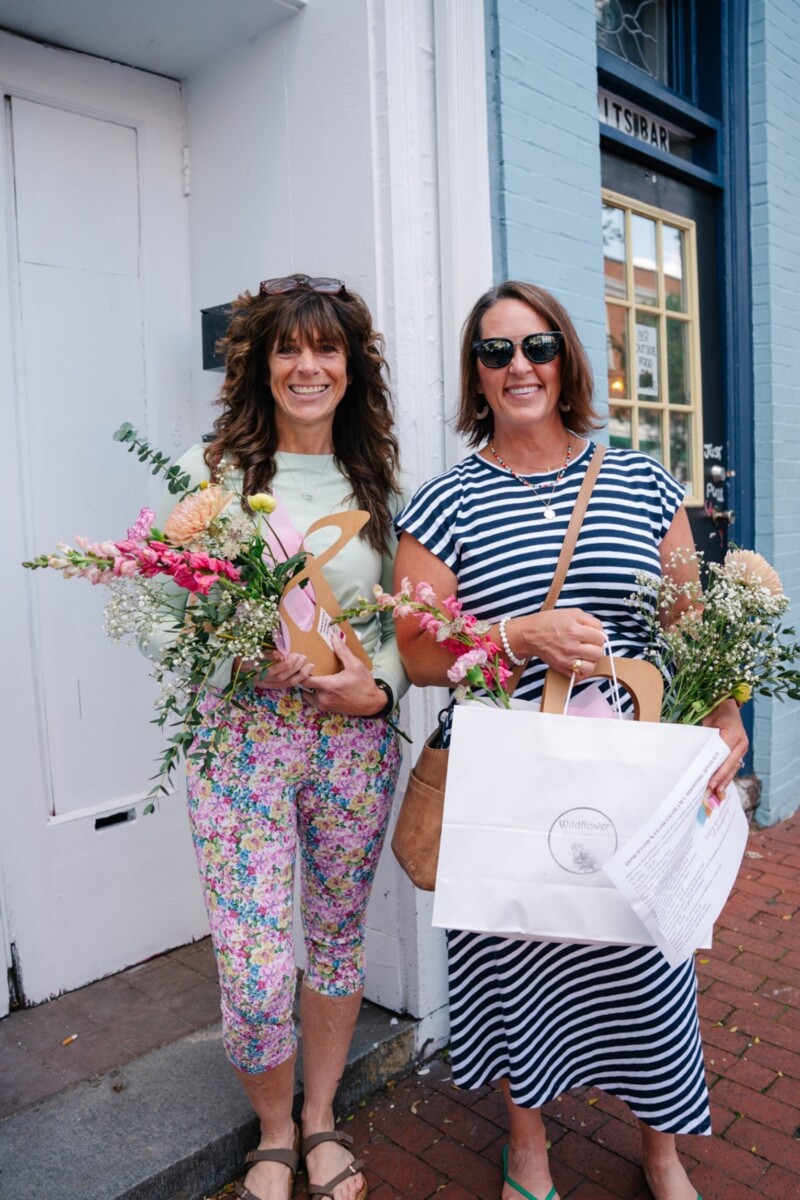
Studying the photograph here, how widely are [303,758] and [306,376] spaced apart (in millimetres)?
841

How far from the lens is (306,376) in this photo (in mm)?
2125

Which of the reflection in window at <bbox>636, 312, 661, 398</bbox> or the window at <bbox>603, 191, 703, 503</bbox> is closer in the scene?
the window at <bbox>603, 191, 703, 503</bbox>

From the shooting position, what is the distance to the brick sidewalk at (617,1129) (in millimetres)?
2312

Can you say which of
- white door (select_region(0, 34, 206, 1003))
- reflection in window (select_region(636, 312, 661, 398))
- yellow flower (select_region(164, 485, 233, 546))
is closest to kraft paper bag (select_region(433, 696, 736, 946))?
yellow flower (select_region(164, 485, 233, 546))

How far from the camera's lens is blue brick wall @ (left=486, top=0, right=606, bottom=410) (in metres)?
3.02

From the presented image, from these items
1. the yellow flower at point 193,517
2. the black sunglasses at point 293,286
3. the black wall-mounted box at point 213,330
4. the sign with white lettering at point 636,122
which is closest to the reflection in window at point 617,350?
the sign with white lettering at point 636,122

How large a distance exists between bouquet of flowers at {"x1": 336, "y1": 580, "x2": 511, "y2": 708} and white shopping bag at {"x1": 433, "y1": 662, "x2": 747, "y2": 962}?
0.07 metres

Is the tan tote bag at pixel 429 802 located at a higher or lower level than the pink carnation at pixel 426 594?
lower

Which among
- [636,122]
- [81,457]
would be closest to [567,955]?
[81,457]

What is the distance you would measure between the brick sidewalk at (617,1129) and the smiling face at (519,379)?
179 cm

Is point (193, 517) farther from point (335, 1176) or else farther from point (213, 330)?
point (335, 1176)

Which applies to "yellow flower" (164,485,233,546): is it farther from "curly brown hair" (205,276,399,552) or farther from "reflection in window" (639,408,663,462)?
"reflection in window" (639,408,663,462)

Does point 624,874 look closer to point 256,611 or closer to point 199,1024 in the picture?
point 256,611

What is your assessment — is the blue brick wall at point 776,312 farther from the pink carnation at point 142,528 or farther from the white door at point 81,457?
the pink carnation at point 142,528
